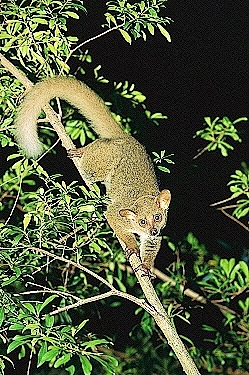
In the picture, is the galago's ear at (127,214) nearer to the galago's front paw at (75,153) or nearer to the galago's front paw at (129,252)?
the galago's front paw at (129,252)

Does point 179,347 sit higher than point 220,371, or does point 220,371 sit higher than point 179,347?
point 179,347

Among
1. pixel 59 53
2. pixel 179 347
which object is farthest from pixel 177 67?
pixel 179 347

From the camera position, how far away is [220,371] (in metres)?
6.82

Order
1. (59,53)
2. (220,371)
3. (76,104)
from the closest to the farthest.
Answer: (59,53)
(76,104)
(220,371)

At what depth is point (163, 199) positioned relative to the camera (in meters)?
3.47

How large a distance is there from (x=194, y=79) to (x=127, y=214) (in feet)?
9.70

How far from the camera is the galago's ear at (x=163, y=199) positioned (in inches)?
136

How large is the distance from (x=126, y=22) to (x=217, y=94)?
3.26 meters

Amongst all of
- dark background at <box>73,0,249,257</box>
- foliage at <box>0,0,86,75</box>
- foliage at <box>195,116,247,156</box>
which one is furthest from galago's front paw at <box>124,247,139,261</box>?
dark background at <box>73,0,249,257</box>

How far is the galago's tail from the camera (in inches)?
125

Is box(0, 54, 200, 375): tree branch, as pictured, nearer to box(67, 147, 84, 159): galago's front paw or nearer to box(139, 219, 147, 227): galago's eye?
box(139, 219, 147, 227): galago's eye

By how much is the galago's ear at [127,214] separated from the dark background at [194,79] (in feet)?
5.45

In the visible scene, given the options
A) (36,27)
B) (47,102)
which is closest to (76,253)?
(47,102)

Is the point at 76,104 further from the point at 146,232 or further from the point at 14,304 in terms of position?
the point at 14,304
